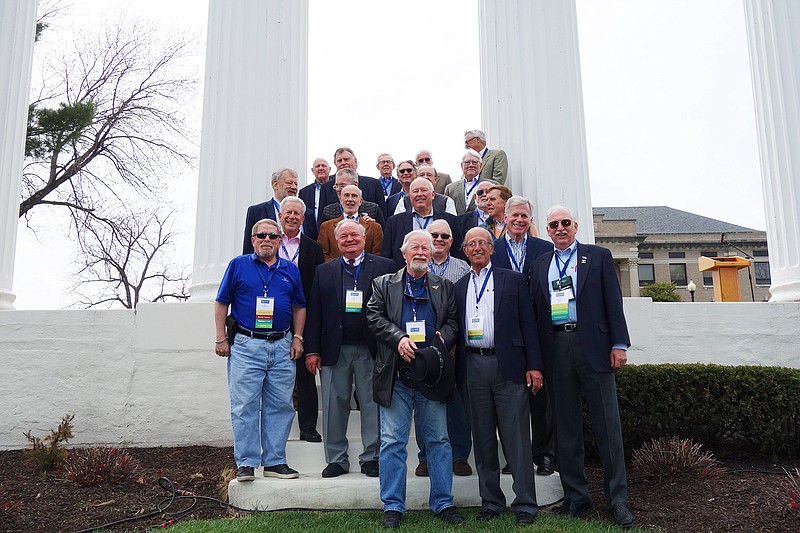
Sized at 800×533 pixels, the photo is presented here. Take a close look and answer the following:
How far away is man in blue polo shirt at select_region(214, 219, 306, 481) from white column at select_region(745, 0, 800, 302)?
6.97m

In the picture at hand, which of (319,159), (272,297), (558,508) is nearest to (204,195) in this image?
(319,159)

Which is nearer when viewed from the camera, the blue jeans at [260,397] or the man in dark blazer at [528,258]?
the blue jeans at [260,397]

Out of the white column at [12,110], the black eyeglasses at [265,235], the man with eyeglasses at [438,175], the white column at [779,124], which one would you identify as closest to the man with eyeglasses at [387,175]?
the man with eyeglasses at [438,175]

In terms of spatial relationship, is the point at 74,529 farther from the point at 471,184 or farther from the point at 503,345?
the point at 471,184

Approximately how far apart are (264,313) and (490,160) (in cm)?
417

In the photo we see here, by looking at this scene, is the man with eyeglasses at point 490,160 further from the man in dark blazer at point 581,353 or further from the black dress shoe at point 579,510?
the black dress shoe at point 579,510

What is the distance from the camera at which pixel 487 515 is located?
536 centimetres

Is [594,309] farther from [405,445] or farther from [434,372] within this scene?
[405,445]

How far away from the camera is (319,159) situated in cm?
839

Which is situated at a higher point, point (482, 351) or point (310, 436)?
point (482, 351)

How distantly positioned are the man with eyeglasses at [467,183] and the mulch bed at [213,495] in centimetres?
347

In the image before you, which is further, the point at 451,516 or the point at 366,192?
the point at 366,192

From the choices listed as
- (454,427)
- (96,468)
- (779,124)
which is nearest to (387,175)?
(454,427)

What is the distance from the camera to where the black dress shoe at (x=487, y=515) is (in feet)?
17.5
